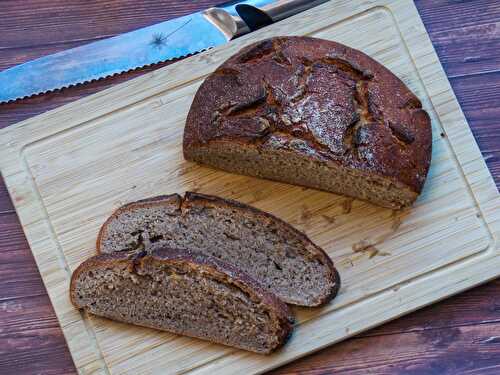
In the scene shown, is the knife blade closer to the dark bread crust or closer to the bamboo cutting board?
the bamboo cutting board


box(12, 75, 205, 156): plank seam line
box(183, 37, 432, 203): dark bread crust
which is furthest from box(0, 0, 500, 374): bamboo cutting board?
box(183, 37, 432, 203): dark bread crust

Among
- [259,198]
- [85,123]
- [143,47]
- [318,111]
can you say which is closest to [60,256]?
[85,123]

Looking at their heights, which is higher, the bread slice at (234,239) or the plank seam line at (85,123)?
the plank seam line at (85,123)

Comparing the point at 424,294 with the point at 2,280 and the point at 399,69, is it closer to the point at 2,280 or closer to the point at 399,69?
the point at 399,69

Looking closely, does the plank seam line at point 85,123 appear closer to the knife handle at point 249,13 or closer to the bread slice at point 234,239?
the knife handle at point 249,13

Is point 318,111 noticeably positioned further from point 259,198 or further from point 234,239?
point 234,239

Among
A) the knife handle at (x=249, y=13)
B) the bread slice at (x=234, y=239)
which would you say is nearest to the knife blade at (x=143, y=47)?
the knife handle at (x=249, y=13)
